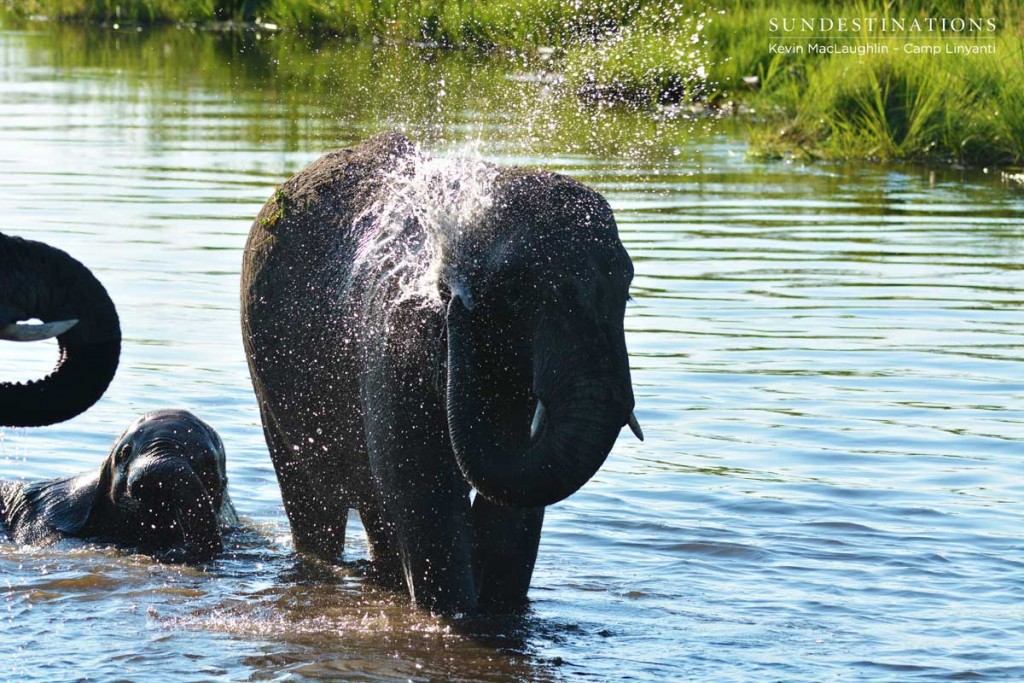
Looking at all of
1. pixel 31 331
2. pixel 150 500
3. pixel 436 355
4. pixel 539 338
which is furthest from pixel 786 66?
pixel 31 331

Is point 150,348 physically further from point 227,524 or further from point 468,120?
point 468,120

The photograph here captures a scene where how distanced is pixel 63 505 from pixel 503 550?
272 centimetres

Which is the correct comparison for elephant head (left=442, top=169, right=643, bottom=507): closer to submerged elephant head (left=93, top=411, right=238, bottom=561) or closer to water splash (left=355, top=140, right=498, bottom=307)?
water splash (left=355, top=140, right=498, bottom=307)

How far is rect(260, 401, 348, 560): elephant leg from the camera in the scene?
852cm

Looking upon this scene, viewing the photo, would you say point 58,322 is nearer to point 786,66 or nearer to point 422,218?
point 422,218

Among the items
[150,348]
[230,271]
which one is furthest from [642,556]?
[230,271]

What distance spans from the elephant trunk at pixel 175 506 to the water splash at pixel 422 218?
1486mm

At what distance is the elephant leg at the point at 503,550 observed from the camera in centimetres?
758

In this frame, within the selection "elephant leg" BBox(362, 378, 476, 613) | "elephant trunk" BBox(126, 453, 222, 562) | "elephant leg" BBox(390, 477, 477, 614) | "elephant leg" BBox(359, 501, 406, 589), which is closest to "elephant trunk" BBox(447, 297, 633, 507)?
"elephant leg" BBox(362, 378, 476, 613)

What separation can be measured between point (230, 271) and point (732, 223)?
5.36 metres

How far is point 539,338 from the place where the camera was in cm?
650

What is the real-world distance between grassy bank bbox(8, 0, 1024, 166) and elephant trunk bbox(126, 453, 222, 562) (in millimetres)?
13826

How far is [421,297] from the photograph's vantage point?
699 centimetres

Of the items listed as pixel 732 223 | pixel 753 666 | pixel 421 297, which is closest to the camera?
pixel 421 297
